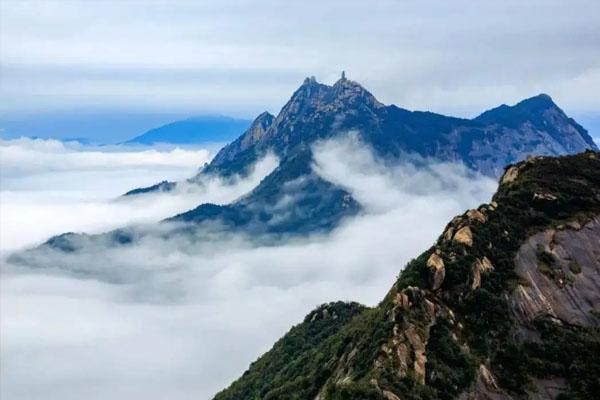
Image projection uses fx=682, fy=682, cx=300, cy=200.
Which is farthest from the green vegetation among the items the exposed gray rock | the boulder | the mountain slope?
the boulder

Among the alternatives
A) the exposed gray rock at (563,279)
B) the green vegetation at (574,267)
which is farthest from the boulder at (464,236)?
the green vegetation at (574,267)

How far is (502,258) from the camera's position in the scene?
314 ft

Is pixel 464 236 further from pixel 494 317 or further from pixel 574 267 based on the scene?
pixel 574 267

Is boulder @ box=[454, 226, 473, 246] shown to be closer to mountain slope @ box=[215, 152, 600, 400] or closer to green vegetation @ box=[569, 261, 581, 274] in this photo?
mountain slope @ box=[215, 152, 600, 400]

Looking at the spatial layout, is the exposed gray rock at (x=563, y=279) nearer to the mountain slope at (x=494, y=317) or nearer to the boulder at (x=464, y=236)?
the mountain slope at (x=494, y=317)

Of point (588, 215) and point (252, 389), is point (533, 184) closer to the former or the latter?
point (588, 215)

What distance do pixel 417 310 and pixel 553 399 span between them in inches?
729

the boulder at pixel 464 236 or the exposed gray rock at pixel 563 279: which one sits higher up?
the boulder at pixel 464 236

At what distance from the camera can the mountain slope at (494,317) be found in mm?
78750

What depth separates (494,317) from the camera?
86.8m

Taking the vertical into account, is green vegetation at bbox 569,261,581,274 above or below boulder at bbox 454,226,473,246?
below

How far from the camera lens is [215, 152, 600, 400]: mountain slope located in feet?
258

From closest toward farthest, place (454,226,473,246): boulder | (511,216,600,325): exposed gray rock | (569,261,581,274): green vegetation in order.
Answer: (511,216,600,325): exposed gray rock, (569,261,581,274): green vegetation, (454,226,473,246): boulder

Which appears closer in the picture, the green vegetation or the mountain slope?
the mountain slope
